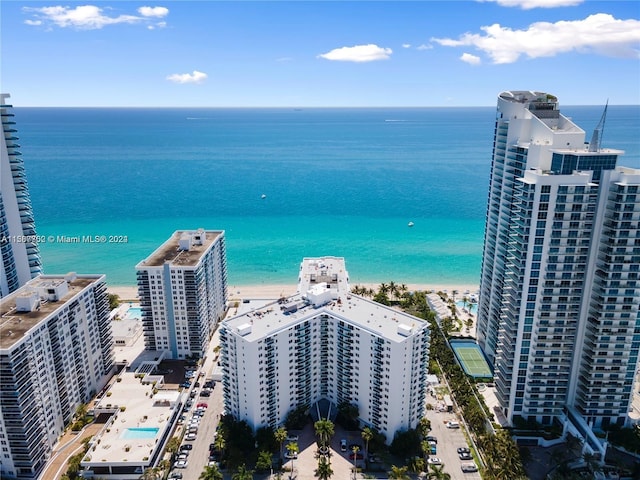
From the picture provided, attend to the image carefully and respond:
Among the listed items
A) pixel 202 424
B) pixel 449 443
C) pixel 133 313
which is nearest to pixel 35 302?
pixel 202 424

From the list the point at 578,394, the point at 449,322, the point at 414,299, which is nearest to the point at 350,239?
the point at 414,299

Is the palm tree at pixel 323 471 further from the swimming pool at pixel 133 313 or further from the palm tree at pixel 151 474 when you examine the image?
the swimming pool at pixel 133 313

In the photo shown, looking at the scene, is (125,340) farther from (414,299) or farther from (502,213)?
(502,213)

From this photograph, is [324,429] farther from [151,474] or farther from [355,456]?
[151,474]

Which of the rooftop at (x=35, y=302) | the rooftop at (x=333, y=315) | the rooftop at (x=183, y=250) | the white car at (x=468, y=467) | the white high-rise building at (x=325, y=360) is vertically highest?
the rooftop at (x=183, y=250)

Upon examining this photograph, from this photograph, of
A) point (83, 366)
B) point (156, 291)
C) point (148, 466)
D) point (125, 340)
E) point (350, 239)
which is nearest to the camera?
point (148, 466)

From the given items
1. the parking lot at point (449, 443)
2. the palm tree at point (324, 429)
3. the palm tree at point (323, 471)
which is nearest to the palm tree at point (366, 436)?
the palm tree at point (324, 429)
